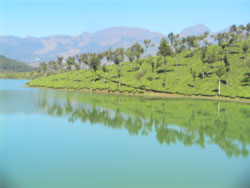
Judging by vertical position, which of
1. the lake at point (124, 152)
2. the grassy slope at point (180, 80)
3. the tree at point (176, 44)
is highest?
the tree at point (176, 44)

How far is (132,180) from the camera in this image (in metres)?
20.0

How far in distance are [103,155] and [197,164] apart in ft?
31.5

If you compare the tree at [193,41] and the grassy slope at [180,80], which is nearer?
the grassy slope at [180,80]

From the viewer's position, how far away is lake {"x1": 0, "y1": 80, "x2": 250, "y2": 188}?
2011cm

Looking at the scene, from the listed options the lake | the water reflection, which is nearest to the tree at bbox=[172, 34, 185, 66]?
the water reflection

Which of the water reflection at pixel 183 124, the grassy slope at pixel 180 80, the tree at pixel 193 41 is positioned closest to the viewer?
the water reflection at pixel 183 124

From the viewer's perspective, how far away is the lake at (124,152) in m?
20.1

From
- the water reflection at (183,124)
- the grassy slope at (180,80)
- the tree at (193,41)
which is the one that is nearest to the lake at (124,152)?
the water reflection at (183,124)

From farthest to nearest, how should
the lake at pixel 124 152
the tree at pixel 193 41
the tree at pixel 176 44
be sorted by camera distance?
1. the tree at pixel 176 44
2. the tree at pixel 193 41
3. the lake at pixel 124 152

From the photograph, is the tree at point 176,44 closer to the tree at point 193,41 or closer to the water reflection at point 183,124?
the tree at point 193,41

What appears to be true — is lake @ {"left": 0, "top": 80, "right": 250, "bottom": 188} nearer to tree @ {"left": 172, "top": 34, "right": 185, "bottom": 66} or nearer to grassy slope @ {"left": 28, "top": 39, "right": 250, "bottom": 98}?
grassy slope @ {"left": 28, "top": 39, "right": 250, "bottom": 98}

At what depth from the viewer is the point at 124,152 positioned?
2738cm

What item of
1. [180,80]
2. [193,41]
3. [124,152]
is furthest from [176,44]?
[124,152]

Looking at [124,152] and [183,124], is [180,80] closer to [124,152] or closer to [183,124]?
[183,124]
